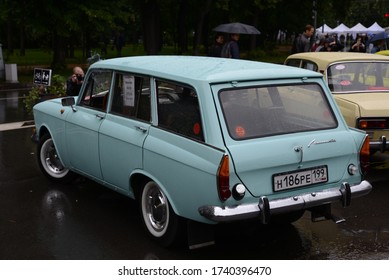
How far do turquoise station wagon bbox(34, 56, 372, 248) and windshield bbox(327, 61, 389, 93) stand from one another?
10.4 ft

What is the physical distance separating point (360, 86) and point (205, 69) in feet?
13.3

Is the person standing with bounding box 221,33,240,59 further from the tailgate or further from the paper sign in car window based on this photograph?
the tailgate

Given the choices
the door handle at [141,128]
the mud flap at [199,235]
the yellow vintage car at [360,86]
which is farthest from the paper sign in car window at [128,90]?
the yellow vintage car at [360,86]

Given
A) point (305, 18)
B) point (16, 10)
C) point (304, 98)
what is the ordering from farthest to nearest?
point (305, 18), point (16, 10), point (304, 98)

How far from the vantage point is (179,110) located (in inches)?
197

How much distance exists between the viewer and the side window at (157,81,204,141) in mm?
4789

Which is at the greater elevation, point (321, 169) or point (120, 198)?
point (321, 169)

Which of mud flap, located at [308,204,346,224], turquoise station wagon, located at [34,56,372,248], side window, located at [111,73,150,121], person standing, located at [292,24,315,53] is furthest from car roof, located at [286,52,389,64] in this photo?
person standing, located at [292,24,315,53]

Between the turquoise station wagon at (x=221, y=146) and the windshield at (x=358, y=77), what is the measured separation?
318cm

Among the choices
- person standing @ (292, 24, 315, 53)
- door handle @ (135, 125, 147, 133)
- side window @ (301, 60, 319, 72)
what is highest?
person standing @ (292, 24, 315, 53)

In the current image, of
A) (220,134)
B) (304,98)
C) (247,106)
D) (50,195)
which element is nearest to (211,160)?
(220,134)
